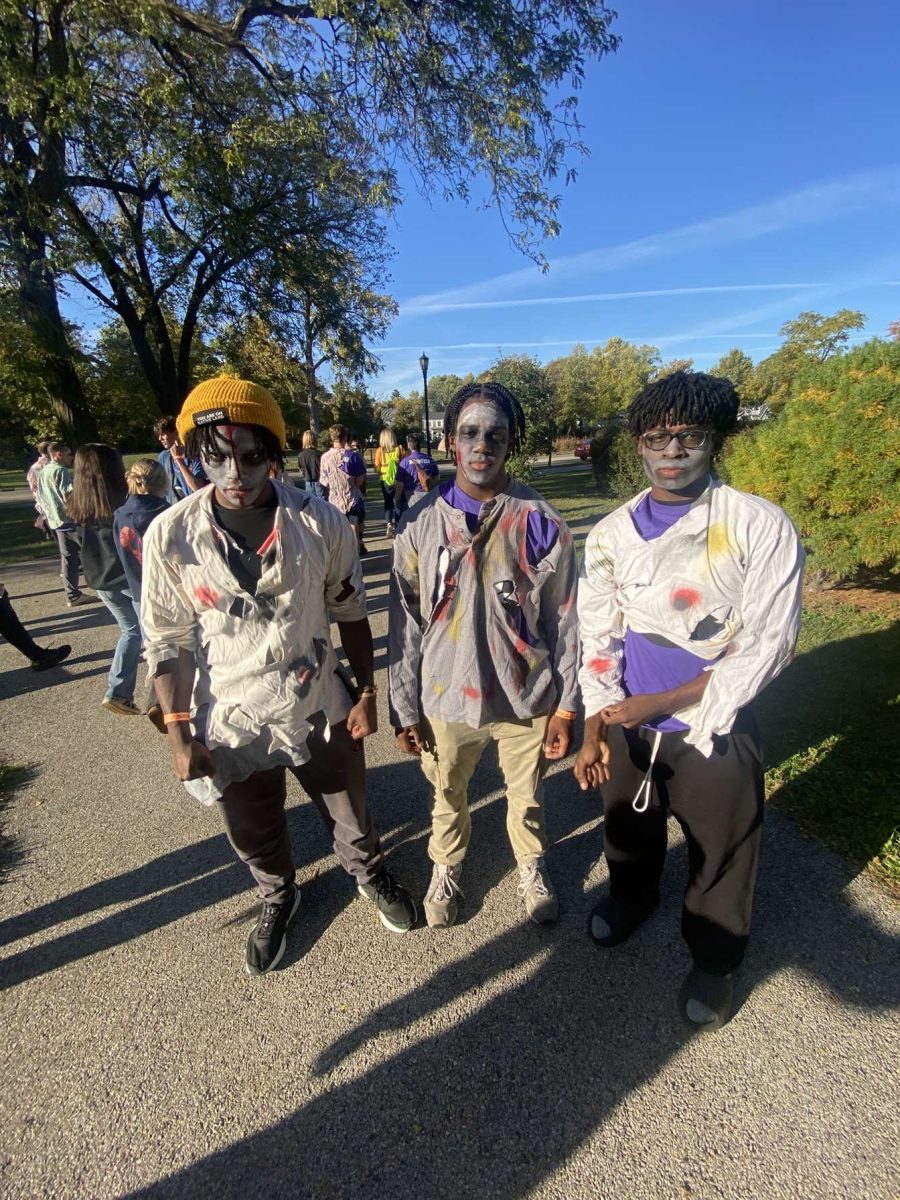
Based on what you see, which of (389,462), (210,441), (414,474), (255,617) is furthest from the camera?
(389,462)

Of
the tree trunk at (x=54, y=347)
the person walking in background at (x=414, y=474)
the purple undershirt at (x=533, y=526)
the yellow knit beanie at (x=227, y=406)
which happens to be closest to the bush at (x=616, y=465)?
the person walking in background at (x=414, y=474)

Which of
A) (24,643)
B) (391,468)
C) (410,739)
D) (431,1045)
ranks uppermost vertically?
(391,468)

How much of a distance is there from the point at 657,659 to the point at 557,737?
1.74ft

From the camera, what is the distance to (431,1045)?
6.17 ft

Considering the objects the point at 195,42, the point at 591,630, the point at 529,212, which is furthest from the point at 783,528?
→ the point at 195,42

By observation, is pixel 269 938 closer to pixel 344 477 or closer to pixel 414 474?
pixel 344 477

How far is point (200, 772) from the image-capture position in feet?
6.27

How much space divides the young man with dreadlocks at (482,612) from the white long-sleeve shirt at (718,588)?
0.28 meters

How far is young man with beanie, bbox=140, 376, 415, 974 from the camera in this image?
179 centimetres

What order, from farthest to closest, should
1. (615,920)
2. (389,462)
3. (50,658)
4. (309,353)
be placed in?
1. (309,353)
2. (389,462)
3. (50,658)
4. (615,920)

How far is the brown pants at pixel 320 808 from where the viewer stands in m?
2.11

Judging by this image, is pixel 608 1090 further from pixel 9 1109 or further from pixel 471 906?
pixel 9 1109

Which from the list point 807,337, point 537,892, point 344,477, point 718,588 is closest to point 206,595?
point 718,588

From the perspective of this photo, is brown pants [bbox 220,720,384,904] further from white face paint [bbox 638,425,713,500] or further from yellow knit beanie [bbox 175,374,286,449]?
white face paint [bbox 638,425,713,500]
